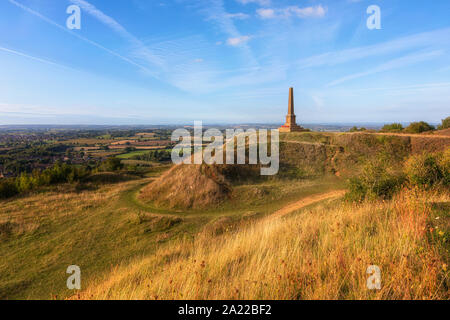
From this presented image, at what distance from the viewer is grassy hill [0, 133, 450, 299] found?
9.35 ft

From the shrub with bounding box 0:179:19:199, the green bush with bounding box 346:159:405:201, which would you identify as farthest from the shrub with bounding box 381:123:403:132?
the shrub with bounding box 0:179:19:199

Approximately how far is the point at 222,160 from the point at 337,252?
63.5 ft

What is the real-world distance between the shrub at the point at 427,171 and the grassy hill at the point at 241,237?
5.33 feet

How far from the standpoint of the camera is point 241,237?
4.93 metres

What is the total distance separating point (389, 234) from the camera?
12.1 feet

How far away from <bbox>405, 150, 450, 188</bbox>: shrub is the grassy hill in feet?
5.33

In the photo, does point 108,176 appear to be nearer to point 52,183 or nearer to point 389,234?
point 52,183

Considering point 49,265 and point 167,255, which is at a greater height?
point 167,255

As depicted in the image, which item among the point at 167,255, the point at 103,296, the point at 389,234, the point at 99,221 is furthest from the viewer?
the point at 99,221

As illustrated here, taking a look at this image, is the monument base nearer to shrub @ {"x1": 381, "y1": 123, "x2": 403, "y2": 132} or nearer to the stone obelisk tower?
the stone obelisk tower

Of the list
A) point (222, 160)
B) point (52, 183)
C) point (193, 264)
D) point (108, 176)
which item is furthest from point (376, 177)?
point (52, 183)

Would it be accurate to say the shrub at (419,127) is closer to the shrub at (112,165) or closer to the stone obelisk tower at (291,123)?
the stone obelisk tower at (291,123)

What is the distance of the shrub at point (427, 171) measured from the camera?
29.4ft
